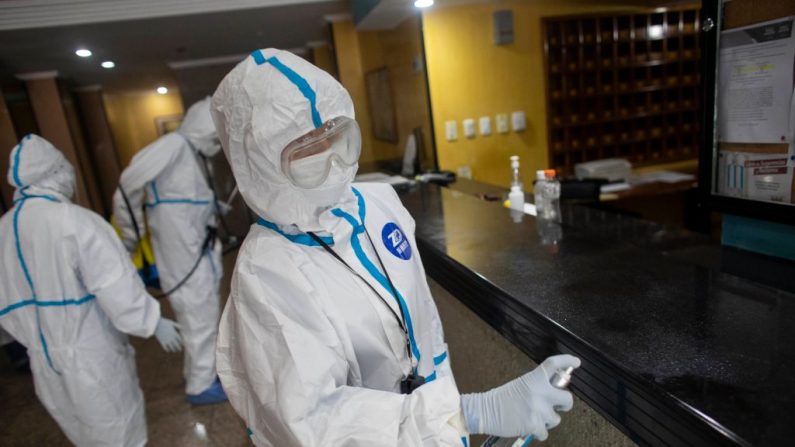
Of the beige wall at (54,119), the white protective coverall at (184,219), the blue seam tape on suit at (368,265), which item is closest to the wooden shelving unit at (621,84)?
the white protective coverall at (184,219)

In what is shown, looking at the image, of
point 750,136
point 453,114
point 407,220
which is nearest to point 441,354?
point 407,220

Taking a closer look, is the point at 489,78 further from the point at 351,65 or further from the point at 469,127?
the point at 351,65

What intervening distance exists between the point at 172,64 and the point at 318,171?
4847mm

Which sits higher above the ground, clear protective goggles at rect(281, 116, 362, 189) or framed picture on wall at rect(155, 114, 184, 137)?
framed picture on wall at rect(155, 114, 184, 137)

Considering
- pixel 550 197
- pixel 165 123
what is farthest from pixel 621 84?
pixel 165 123

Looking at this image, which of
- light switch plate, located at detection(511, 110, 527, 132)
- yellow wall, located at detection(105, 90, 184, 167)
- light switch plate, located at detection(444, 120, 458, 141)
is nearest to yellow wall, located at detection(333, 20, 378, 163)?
light switch plate, located at detection(444, 120, 458, 141)

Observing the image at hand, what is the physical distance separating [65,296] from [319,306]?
56.1 inches

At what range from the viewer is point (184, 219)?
2455mm

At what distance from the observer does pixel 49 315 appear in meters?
1.70

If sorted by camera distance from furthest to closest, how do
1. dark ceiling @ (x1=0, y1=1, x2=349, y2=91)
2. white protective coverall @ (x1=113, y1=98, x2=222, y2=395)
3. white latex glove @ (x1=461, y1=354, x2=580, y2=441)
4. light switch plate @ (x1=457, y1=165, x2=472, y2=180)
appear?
light switch plate @ (x1=457, y1=165, x2=472, y2=180) → dark ceiling @ (x1=0, y1=1, x2=349, y2=91) → white protective coverall @ (x1=113, y1=98, x2=222, y2=395) → white latex glove @ (x1=461, y1=354, x2=580, y2=441)

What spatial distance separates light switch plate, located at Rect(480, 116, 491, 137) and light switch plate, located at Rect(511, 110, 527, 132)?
0.21 meters

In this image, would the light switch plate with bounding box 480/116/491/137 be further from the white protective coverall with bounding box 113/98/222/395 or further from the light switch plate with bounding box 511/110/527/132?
the white protective coverall with bounding box 113/98/222/395

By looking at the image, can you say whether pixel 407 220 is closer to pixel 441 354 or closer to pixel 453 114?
pixel 441 354

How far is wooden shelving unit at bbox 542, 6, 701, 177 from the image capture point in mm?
3590
